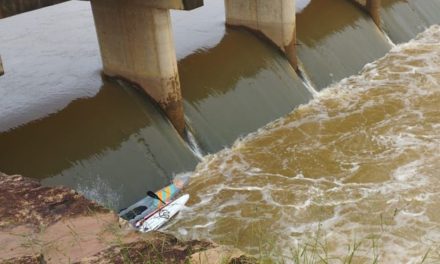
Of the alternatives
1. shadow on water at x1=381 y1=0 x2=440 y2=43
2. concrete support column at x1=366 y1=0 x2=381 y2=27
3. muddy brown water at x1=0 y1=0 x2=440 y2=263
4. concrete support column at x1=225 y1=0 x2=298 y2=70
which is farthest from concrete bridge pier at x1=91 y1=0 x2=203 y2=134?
shadow on water at x1=381 y1=0 x2=440 y2=43

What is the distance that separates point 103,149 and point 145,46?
264 centimetres

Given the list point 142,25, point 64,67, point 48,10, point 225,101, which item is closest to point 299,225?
point 225,101

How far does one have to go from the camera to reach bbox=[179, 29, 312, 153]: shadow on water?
1288 centimetres

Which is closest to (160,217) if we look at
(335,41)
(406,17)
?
(335,41)

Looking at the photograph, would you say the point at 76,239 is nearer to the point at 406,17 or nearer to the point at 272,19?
the point at 272,19

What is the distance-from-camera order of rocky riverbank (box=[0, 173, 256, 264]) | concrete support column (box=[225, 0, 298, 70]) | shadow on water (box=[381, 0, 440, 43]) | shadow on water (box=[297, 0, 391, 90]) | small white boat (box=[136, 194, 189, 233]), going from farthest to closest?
shadow on water (box=[381, 0, 440, 43]) < shadow on water (box=[297, 0, 391, 90]) < concrete support column (box=[225, 0, 298, 70]) < small white boat (box=[136, 194, 189, 233]) < rocky riverbank (box=[0, 173, 256, 264])

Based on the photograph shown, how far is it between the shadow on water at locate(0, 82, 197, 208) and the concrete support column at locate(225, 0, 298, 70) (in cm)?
477

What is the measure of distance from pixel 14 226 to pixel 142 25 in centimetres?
964

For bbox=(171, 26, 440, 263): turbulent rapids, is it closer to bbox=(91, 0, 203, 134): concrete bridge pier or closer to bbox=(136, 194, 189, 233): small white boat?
bbox=(136, 194, 189, 233): small white boat

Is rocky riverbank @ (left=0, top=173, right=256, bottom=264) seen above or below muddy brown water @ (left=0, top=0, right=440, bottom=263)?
above

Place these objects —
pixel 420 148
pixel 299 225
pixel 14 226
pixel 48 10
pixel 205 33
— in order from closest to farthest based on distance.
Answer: pixel 14 226, pixel 299 225, pixel 420 148, pixel 205 33, pixel 48 10

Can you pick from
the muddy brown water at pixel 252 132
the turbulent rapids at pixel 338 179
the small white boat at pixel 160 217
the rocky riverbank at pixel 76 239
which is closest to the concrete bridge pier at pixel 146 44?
the muddy brown water at pixel 252 132

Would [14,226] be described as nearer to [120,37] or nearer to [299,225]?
[299,225]

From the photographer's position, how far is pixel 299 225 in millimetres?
9539
